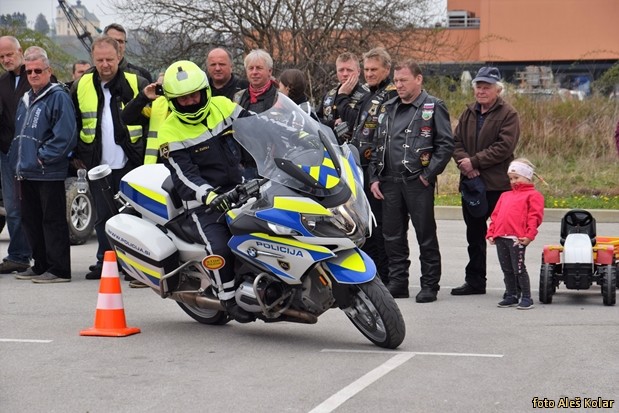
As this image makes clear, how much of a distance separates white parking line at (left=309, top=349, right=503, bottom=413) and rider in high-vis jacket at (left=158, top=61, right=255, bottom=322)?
38.1 inches

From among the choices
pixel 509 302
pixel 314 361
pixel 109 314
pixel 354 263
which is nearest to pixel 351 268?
pixel 354 263

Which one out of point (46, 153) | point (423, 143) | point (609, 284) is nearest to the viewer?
point (609, 284)

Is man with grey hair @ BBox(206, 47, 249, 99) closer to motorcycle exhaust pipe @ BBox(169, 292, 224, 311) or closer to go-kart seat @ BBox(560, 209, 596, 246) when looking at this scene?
motorcycle exhaust pipe @ BBox(169, 292, 224, 311)

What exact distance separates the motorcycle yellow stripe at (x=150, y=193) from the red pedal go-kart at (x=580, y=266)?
335 cm

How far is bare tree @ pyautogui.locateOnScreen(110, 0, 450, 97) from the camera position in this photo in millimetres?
26359

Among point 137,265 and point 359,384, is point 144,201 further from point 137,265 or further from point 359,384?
point 359,384

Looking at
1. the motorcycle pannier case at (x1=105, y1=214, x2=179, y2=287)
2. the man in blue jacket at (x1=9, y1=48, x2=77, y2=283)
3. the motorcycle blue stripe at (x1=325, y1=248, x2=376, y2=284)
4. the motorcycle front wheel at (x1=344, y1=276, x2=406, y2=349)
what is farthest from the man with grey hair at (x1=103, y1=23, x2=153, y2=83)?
the motorcycle front wheel at (x1=344, y1=276, x2=406, y2=349)

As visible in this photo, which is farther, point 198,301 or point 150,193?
point 150,193

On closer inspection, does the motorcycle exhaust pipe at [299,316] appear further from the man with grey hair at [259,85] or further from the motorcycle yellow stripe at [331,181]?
the man with grey hair at [259,85]

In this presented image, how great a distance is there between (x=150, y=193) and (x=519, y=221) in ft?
10.2

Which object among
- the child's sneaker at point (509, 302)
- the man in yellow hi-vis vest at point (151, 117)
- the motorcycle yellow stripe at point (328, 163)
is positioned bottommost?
the child's sneaker at point (509, 302)

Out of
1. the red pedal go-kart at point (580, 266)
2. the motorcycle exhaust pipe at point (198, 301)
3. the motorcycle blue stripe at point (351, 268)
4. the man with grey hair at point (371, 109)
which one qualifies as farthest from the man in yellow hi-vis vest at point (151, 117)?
the red pedal go-kart at point (580, 266)

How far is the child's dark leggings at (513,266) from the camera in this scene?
9.92 metres

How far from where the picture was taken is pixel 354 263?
7797 mm
